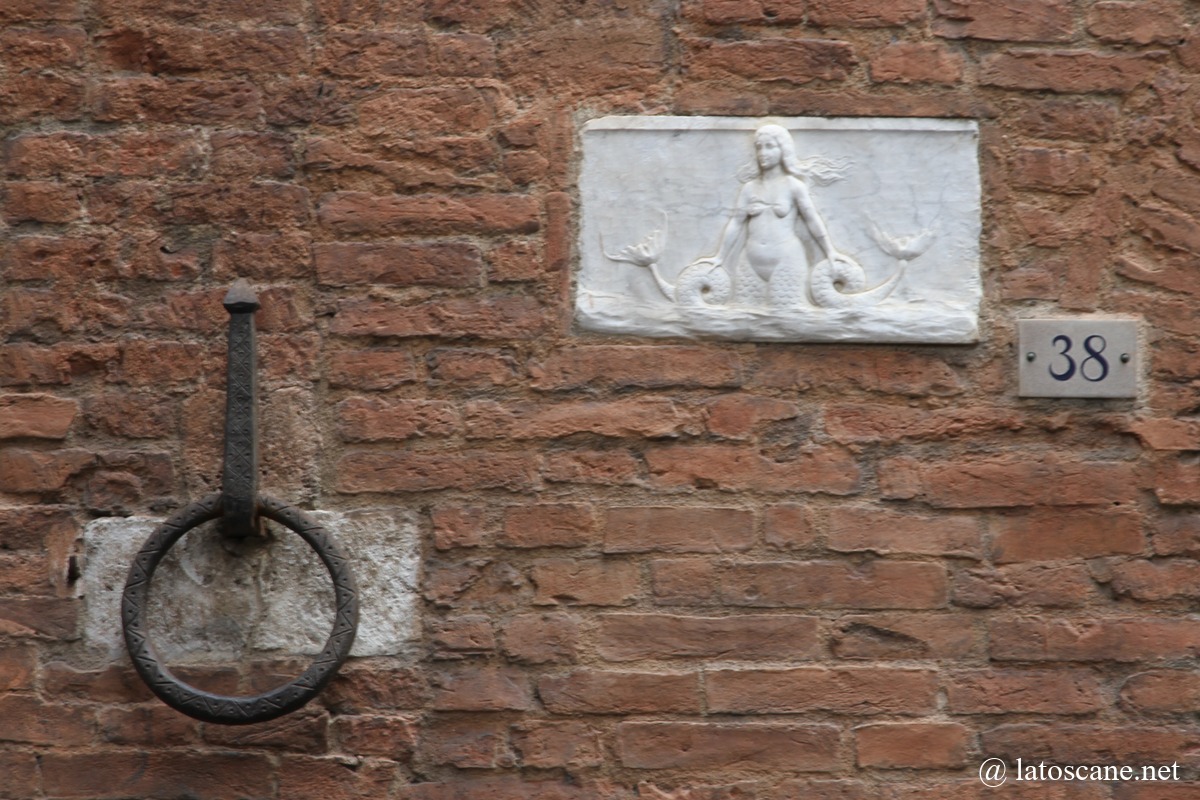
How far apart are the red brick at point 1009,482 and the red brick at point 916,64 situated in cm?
74

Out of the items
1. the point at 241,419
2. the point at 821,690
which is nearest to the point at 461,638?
the point at 241,419

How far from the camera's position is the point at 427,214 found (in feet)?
8.35

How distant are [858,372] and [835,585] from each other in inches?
15.8

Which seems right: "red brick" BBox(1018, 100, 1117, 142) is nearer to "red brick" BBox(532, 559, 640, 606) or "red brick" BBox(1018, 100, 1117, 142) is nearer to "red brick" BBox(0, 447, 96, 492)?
"red brick" BBox(532, 559, 640, 606)

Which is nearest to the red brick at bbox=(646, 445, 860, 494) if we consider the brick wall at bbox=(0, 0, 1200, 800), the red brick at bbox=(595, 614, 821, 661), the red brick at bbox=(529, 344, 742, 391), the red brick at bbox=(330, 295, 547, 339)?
the brick wall at bbox=(0, 0, 1200, 800)

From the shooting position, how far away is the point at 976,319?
8.33 ft

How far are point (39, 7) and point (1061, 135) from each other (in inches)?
77.8

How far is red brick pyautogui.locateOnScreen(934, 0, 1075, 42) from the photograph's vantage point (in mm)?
2592

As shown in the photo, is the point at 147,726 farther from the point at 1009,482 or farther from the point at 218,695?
the point at 1009,482

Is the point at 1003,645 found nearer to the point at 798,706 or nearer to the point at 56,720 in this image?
the point at 798,706

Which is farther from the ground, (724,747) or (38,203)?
(38,203)

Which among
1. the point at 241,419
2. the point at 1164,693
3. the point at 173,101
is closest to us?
the point at 241,419

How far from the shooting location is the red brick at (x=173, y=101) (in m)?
2.55

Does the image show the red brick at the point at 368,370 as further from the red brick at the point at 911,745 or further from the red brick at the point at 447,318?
the red brick at the point at 911,745
